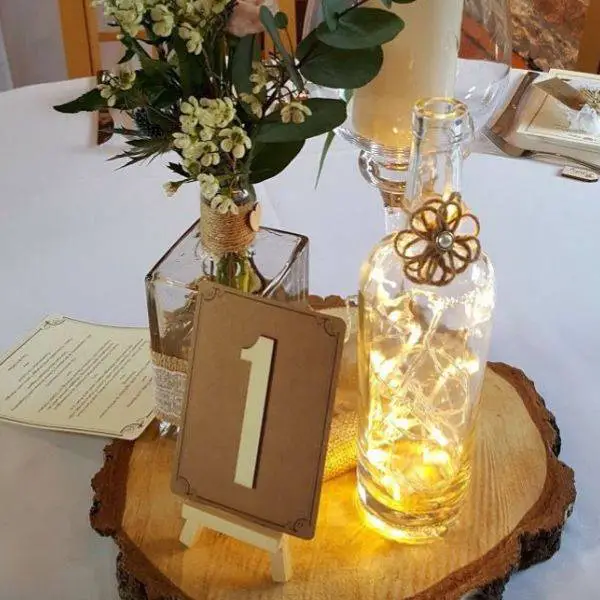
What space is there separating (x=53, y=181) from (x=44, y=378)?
0.41 meters

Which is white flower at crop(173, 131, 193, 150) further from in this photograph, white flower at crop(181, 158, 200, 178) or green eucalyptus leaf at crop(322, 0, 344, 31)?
green eucalyptus leaf at crop(322, 0, 344, 31)

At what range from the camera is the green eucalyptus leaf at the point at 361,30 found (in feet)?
1.97

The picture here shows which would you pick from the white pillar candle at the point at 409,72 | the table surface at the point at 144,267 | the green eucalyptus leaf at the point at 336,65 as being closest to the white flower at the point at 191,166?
the green eucalyptus leaf at the point at 336,65

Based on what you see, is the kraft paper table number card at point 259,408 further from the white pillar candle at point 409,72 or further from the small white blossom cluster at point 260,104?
the white pillar candle at point 409,72

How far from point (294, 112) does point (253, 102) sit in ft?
0.10

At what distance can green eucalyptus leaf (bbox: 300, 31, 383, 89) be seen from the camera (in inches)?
24.7

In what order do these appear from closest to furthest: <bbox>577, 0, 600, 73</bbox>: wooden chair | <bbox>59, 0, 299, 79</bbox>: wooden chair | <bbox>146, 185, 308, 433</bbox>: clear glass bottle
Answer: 1. <bbox>146, 185, 308, 433</bbox>: clear glass bottle
2. <bbox>59, 0, 299, 79</bbox>: wooden chair
3. <bbox>577, 0, 600, 73</bbox>: wooden chair

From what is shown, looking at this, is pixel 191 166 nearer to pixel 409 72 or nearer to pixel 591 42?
pixel 409 72

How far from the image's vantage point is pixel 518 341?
978mm

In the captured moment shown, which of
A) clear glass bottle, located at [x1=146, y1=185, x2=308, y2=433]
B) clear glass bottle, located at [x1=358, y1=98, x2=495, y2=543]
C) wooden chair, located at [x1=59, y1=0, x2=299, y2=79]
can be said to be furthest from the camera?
wooden chair, located at [x1=59, y1=0, x2=299, y2=79]

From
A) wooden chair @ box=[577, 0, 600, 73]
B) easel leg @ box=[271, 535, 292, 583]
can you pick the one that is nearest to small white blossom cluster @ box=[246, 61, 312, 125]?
easel leg @ box=[271, 535, 292, 583]

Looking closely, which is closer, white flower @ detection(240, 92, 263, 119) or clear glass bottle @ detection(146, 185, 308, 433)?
white flower @ detection(240, 92, 263, 119)

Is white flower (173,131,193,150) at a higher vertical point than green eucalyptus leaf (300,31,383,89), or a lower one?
lower

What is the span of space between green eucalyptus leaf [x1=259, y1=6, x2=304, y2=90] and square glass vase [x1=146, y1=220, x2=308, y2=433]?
0.18m
